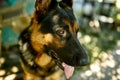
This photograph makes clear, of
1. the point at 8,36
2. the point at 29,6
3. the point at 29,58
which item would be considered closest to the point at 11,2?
the point at 29,6

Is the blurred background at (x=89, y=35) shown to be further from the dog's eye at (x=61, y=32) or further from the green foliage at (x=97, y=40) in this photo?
the dog's eye at (x=61, y=32)

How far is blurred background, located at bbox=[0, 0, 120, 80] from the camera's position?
591 cm

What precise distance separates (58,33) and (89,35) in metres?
3.00

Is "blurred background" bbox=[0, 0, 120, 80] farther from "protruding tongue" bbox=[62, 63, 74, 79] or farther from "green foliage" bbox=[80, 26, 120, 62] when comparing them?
"protruding tongue" bbox=[62, 63, 74, 79]

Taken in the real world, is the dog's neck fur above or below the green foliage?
above

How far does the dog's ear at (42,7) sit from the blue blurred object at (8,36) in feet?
6.48

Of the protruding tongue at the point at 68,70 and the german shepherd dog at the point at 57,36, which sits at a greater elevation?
the german shepherd dog at the point at 57,36

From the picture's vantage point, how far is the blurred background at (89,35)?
5.91 meters

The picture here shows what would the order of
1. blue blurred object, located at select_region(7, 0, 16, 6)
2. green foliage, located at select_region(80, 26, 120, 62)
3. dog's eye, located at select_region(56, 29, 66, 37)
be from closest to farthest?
1. dog's eye, located at select_region(56, 29, 66, 37)
2. blue blurred object, located at select_region(7, 0, 16, 6)
3. green foliage, located at select_region(80, 26, 120, 62)

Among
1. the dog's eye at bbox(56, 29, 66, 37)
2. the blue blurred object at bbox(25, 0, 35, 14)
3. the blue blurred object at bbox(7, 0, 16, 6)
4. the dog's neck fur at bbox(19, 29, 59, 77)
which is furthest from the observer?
the blue blurred object at bbox(25, 0, 35, 14)

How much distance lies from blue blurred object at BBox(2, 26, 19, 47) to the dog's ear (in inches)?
77.7

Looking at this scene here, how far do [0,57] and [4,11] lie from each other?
81 centimetres

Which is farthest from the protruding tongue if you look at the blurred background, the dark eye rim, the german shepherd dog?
the blurred background

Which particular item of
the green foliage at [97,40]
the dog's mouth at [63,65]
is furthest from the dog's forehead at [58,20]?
the green foliage at [97,40]
